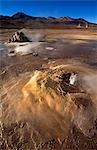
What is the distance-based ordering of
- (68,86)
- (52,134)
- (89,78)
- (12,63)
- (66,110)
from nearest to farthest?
1. (52,134)
2. (66,110)
3. (68,86)
4. (89,78)
5. (12,63)

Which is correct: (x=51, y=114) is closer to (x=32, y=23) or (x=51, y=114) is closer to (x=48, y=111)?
(x=48, y=111)

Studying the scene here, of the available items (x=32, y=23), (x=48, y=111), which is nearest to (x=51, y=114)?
(x=48, y=111)

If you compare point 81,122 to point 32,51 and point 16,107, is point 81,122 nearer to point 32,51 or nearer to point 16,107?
point 16,107

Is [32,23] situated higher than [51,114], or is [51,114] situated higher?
[32,23]

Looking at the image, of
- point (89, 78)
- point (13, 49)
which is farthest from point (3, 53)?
point (89, 78)

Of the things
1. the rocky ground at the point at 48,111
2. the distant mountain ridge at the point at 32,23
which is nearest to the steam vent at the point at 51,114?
the rocky ground at the point at 48,111

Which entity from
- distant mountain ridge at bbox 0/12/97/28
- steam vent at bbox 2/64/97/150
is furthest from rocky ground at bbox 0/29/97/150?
distant mountain ridge at bbox 0/12/97/28

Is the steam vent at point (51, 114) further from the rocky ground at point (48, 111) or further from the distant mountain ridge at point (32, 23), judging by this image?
the distant mountain ridge at point (32, 23)

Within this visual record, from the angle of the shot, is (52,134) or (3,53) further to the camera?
(3,53)
